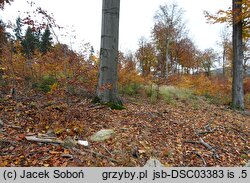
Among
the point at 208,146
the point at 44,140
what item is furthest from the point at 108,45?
the point at 208,146

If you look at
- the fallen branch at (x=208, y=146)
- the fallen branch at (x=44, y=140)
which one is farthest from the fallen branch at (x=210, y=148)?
the fallen branch at (x=44, y=140)

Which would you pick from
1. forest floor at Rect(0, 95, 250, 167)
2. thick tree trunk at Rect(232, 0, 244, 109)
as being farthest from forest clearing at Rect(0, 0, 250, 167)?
thick tree trunk at Rect(232, 0, 244, 109)

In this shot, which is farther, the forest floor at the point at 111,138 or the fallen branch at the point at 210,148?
the fallen branch at the point at 210,148

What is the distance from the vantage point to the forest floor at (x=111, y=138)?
3.29 m

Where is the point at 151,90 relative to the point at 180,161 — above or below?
above

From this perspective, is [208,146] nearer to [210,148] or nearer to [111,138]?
[210,148]

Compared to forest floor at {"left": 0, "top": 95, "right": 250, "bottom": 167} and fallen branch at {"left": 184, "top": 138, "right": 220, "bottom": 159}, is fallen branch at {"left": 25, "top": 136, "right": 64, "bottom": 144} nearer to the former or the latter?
forest floor at {"left": 0, "top": 95, "right": 250, "bottom": 167}

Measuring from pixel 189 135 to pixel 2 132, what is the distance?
3926 mm

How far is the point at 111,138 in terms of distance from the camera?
413 centimetres

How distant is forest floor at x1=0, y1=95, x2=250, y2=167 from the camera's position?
10.8 feet

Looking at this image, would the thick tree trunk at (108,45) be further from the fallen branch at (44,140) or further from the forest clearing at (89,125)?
the fallen branch at (44,140)

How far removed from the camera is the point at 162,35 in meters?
27.6

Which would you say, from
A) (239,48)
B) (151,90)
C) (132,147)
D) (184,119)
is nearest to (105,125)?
(132,147)

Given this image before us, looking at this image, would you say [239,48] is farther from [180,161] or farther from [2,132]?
[2,132]
